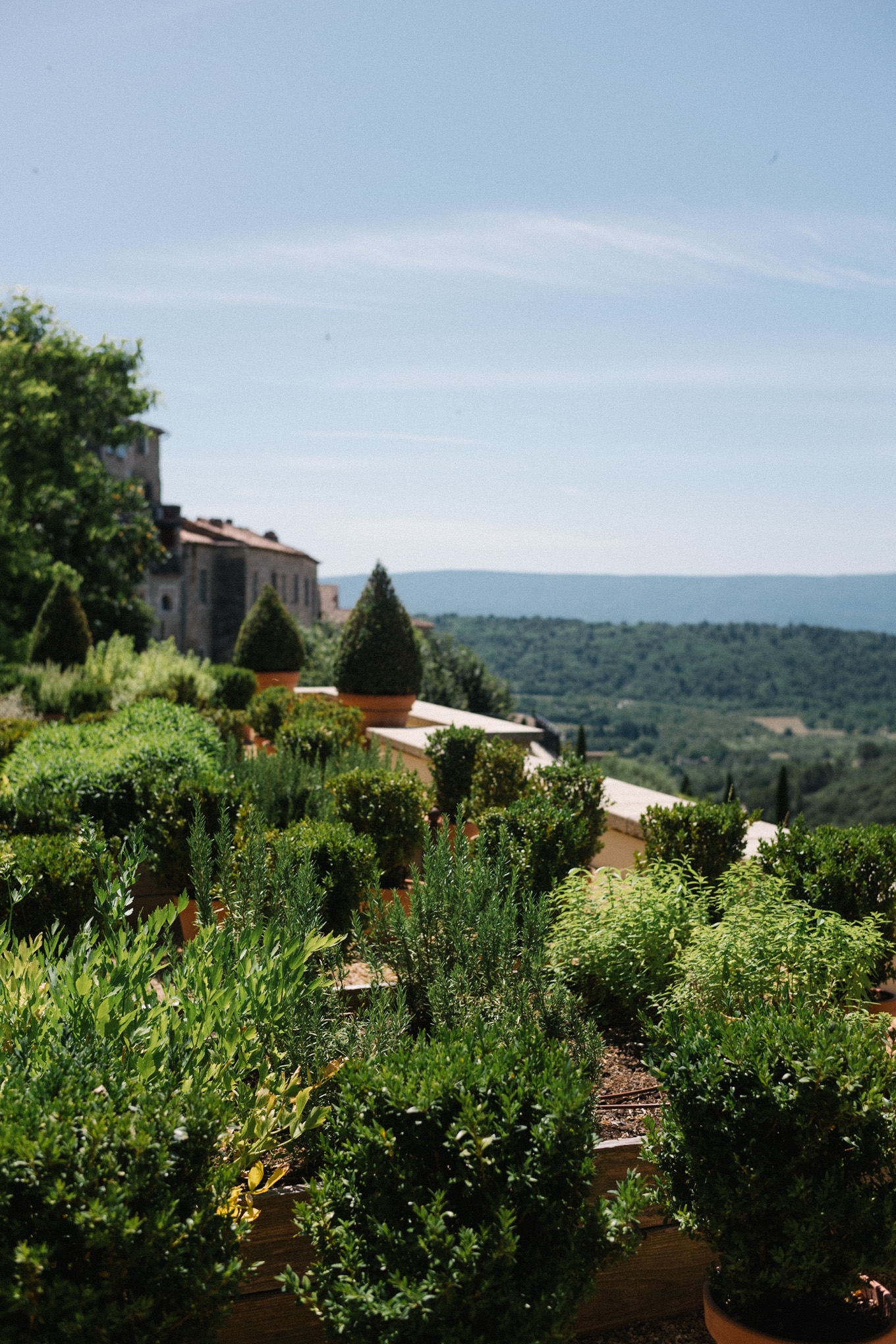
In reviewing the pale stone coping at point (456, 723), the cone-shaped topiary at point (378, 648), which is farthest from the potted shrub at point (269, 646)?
the cone-shaped topiary at point (378, 648)

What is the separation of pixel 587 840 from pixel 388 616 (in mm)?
6244

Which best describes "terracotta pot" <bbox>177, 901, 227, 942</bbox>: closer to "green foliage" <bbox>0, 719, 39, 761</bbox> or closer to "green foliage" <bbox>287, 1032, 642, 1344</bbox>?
"green foliage" <bbox>287, 1032, 642, 1344</bbox>

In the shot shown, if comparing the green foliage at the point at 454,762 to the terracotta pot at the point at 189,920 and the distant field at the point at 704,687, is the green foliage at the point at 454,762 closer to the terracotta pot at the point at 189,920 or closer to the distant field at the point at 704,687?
the terracotta pot at the point at 189,920

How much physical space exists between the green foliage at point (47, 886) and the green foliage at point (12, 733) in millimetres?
4444

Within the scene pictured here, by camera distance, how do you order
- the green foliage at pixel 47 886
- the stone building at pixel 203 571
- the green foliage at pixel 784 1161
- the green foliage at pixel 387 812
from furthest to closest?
the stone building at pixel 203 571, the green foliage at pixel 387 812, the green foliage at pixel 47 886, the green foliage at pixel 784 1161

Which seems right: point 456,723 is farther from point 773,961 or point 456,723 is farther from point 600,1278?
point 600,1278

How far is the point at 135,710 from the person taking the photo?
8.33 metres

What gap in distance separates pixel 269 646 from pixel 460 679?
41.8 ft

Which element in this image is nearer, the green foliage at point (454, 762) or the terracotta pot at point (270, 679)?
the green foliage at point (454, 762)

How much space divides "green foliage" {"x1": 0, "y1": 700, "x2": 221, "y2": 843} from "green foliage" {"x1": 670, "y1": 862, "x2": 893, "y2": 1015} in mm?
2941

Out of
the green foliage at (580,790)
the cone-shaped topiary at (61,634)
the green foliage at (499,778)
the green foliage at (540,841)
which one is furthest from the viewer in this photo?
the cone-shaped topiary at (61,634)

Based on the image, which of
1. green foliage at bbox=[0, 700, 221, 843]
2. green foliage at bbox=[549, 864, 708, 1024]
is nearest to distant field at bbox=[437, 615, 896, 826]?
green foliage at bbox=[0, 700, 221, 843]

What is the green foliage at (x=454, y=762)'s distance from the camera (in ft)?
24.1

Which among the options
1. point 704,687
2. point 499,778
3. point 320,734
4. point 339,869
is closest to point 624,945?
point 339,869
